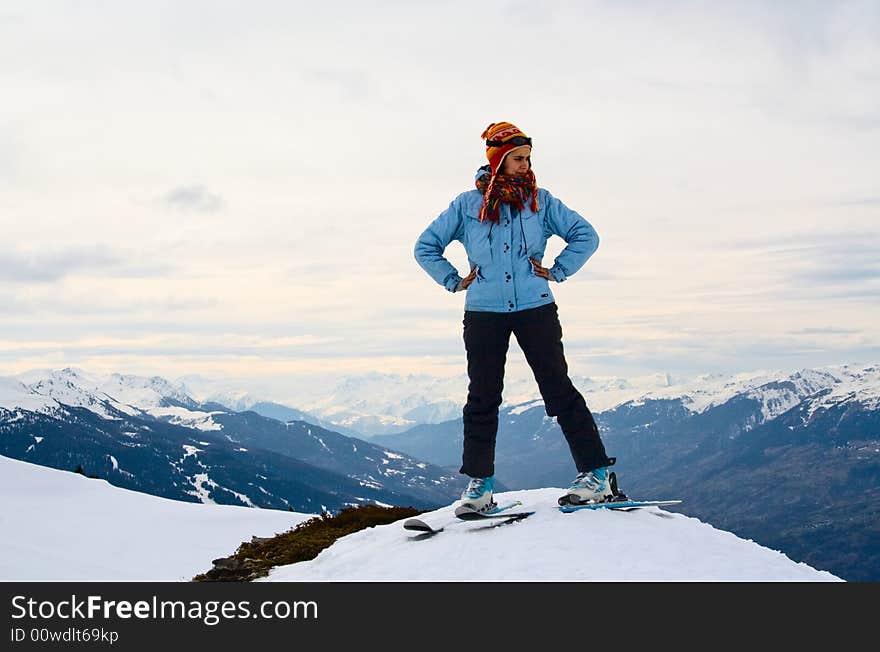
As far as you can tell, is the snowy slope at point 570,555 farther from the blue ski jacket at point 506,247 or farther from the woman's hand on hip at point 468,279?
Result: the woman's hand on hip at point 468,279

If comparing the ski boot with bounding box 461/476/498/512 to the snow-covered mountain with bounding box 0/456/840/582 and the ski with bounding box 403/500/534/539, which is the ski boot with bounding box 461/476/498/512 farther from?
the snow-covered mountain with bounding box 0/456/840/582

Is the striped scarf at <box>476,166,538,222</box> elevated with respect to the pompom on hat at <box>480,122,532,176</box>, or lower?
lower

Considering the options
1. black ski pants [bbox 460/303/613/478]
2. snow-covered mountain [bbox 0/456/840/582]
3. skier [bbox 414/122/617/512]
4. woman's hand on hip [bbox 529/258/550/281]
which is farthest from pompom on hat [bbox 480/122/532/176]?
snow-covered mountain [bbox 0/456/840/582]

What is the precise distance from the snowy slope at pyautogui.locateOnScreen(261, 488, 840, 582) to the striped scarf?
3873 millimetres

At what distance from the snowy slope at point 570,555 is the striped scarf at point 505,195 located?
3.87 meters

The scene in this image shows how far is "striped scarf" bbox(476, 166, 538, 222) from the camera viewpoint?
9.70 metres

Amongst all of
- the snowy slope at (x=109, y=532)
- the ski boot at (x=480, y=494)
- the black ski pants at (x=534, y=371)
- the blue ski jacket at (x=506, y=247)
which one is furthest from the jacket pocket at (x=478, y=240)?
the snowy slope at (x=109, y=532)

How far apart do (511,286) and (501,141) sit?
1866 mm

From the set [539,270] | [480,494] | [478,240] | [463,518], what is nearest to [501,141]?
[478,240]

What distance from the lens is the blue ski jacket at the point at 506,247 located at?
31.8 feet
